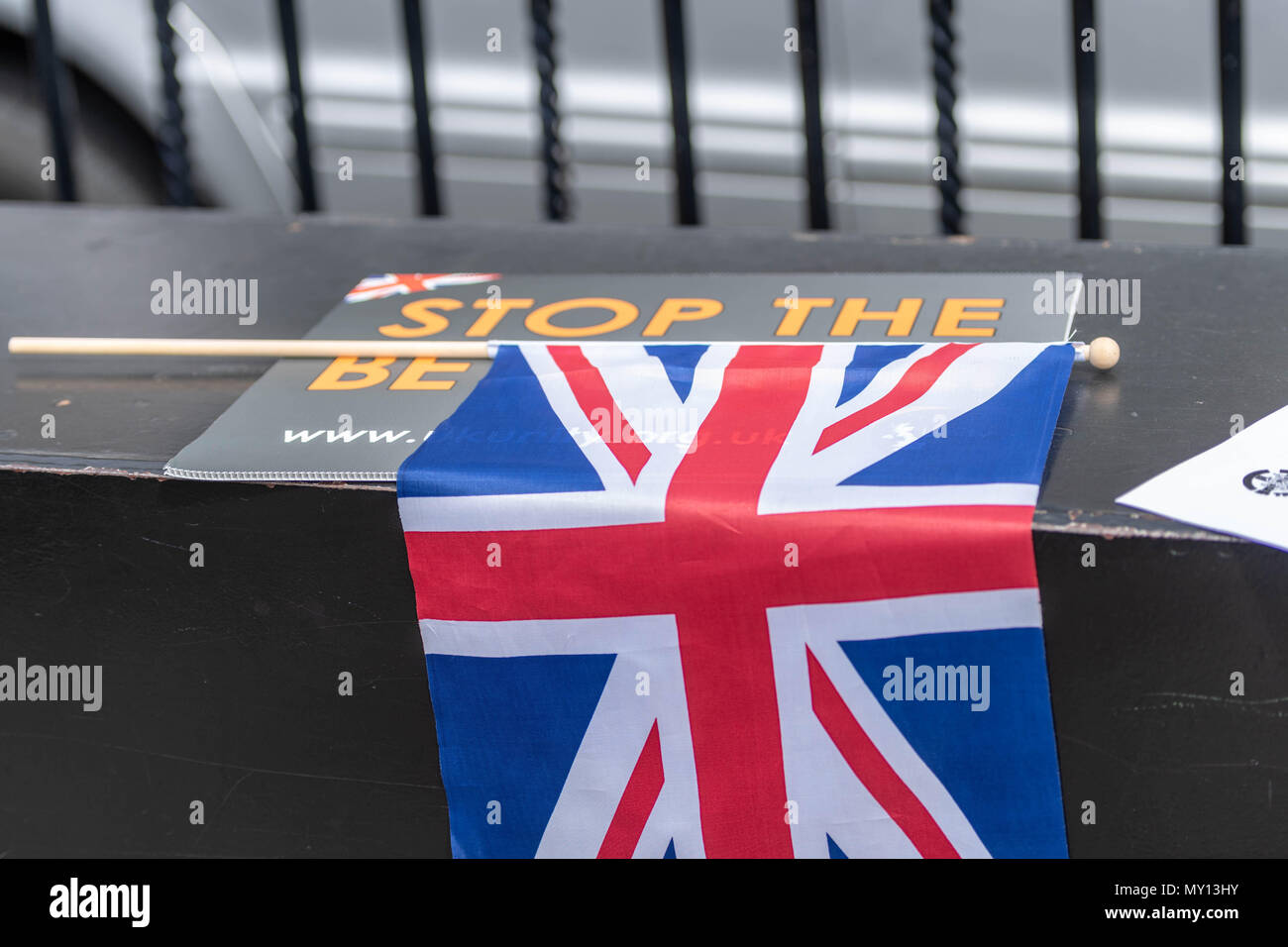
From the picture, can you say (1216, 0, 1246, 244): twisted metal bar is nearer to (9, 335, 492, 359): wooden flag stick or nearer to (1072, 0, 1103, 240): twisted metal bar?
(1072, 0, 1103, 240): twisted metal bar

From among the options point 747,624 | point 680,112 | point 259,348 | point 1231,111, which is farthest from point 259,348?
point 1231,111

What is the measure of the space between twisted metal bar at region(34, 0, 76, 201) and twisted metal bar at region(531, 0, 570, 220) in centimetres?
67

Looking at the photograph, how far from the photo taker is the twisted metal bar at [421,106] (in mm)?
1863

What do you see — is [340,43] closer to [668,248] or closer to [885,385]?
[668,248]

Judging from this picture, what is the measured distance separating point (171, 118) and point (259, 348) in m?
0.76

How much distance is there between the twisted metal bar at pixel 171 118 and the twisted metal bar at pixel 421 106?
0.32 metres

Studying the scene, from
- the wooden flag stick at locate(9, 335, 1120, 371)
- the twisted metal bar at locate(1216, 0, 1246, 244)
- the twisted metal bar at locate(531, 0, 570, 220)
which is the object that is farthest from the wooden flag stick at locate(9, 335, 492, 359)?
the twisted metal bar at locate(1216, 0, 1246, 244)

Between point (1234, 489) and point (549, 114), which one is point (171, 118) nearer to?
point (549, 114)

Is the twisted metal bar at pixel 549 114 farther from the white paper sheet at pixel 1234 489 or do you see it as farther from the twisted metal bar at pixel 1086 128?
the white paper sheet at pixel 1234 489

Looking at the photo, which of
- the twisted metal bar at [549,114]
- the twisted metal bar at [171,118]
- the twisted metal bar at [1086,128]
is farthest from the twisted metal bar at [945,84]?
the twisted metal bar at [171,118]

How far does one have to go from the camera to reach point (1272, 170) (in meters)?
2.22

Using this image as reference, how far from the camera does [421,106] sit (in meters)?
1.90

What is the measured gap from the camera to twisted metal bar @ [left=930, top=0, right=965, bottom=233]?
1.67 m

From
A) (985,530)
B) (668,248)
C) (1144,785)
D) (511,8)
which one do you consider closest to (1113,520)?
(985,530)
